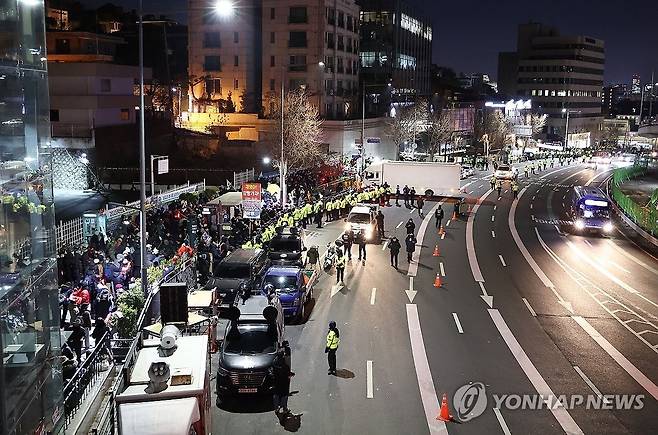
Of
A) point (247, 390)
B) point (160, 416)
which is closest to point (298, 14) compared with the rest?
point (247, 390)

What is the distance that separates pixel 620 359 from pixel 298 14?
187 ft

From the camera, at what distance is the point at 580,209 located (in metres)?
40.7

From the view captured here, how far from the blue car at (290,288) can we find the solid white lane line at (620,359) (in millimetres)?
9165

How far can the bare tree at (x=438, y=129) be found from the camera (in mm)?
84812

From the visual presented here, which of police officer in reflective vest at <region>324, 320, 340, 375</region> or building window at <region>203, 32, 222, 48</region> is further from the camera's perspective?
building window at <region>203, 32, 222, 48</region>

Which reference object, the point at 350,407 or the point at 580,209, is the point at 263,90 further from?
the point at 350,407

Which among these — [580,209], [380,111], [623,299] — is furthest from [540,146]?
[623,299]

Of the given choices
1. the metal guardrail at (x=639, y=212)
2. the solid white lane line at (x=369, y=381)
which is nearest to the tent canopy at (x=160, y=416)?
the solid white lane line at (x=369, y=381)

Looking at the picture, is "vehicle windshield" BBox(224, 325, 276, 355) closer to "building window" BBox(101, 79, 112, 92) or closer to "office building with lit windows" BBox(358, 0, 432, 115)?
"building window" BBox(101, 79, 112, 92)

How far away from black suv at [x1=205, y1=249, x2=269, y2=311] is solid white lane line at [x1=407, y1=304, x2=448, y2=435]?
5480mm

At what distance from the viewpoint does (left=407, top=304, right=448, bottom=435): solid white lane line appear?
46.9 ft

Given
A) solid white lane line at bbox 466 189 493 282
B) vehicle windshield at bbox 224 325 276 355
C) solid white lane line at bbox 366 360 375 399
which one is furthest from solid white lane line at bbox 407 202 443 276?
vehicle windshield at bbox 224 325 276 355

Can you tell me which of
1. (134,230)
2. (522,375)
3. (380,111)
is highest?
(380,111)

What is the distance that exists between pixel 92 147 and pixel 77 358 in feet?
120
